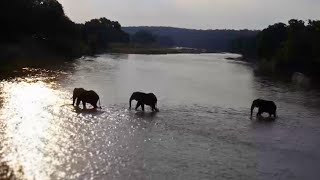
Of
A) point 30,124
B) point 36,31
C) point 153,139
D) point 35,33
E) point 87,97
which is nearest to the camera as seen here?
point 153,139

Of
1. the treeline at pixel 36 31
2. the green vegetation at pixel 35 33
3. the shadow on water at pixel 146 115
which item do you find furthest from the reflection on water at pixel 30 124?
the treeline at pixel 36 31

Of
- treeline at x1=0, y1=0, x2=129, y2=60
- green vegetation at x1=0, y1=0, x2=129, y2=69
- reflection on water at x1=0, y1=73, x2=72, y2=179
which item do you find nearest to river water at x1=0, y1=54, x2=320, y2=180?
reflection on water at x1=0, y1=73, x2=72, y2=179

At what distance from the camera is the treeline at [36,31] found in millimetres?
83125

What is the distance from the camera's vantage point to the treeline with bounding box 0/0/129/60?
83125 millimetres

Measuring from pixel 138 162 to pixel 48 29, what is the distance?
9123 centimetres

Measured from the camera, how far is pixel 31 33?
99125 millimetres

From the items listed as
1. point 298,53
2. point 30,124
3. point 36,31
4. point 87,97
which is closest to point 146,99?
point 87,97

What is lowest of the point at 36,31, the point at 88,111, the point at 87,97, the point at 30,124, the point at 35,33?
the point at 88,111

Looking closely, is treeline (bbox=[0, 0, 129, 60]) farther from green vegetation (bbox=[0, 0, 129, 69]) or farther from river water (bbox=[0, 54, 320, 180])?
river water (bbox=[0, 54, 320, 180])

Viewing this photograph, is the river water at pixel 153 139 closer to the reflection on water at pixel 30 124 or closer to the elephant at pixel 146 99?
the reflection on water at pixel 30 124

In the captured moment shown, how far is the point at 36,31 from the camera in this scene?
10244 centimetres

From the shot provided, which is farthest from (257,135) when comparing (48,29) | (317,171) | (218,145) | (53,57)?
(48,29)

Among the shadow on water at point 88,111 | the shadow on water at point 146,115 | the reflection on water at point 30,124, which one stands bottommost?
the shadow on water at point 146,115

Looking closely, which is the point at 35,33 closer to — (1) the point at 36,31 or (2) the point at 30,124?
(1) the point at 36,31
